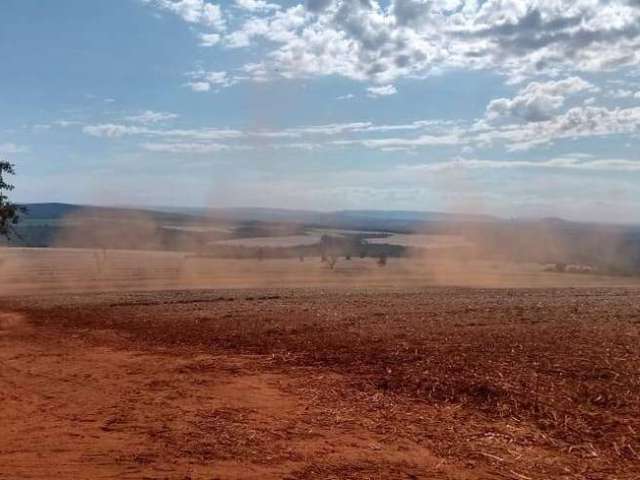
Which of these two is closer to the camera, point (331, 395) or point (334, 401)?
point (334, 401)

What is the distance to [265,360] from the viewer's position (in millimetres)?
12539

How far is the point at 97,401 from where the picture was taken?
9.61 m

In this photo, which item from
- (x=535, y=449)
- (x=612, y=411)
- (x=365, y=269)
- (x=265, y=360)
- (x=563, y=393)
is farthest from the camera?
(x=365, y=269)

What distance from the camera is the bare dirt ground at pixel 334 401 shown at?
268 inches

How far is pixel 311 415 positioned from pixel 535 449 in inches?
114

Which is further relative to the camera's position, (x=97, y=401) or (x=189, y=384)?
(x=189, y=384)

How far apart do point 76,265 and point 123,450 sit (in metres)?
73.4

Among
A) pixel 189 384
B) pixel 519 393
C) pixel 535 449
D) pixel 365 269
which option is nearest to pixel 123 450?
pixel 189 384

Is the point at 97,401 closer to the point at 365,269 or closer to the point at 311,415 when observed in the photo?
the point at 311,415

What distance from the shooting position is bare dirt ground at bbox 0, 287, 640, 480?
681 centimetres

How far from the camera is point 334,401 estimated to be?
30.5ft

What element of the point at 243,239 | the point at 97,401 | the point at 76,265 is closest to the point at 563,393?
the point at 97,401

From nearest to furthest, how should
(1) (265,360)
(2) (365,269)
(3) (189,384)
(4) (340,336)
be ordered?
(3) (189,384)
(1) (265,360)
(4) (340,336)
(2) (365,269)

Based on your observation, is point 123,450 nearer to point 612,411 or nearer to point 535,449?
point 535,449
